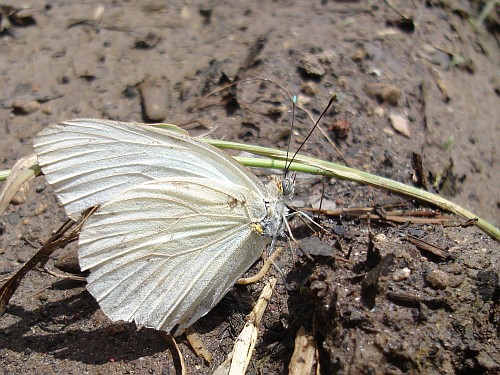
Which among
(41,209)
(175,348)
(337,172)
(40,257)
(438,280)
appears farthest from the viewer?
(41,209)

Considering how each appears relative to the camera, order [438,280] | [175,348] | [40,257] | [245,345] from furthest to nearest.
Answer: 1. [40,257]
2. [175,348]
3. [245,345]
4. [438,280]

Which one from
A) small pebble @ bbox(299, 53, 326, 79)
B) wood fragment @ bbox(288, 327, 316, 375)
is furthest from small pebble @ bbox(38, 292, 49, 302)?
small pebble @ bbox(299, 53, 326, 79)

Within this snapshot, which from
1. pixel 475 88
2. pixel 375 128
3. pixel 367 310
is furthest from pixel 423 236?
pixel 475 88

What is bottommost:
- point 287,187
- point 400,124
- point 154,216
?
point 154,216

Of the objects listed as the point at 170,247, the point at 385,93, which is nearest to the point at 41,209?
the point at 170,247

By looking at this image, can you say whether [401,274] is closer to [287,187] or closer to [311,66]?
[287,187]

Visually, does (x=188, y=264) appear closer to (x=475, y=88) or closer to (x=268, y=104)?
(x=268, y=104)

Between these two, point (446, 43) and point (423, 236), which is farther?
point (446, 43)

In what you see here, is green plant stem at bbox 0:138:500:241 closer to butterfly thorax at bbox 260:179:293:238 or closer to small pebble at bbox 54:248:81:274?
butterfly thorax at bbox 260:179:293:238
